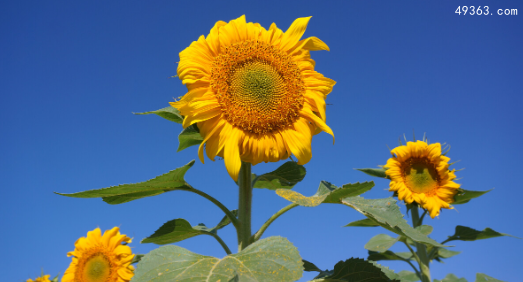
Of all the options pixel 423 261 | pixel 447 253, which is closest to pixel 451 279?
pixel 447 253

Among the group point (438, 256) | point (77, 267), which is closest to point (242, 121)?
point (77, 267)

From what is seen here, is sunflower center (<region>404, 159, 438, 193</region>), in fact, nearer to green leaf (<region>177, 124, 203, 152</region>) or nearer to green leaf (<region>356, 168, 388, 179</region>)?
green leaf (<region>356, 168, 388, 179</region>)

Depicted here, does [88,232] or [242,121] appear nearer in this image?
[242,121]

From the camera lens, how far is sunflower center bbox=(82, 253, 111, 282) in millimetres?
4695

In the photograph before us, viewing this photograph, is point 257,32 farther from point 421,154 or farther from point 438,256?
point 438,256

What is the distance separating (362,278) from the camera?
7.91 feet

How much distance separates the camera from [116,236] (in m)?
4.84

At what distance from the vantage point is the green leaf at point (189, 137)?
2324mm

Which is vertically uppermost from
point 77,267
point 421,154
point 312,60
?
point 421,154

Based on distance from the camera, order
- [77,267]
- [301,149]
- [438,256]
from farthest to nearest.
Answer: [438,256], [77,267], [301,149]

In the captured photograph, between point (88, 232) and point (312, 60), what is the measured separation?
3918mm

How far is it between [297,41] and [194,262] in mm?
1453

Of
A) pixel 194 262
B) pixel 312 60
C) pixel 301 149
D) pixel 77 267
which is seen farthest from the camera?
pixel 77 267

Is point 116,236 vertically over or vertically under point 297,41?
under
